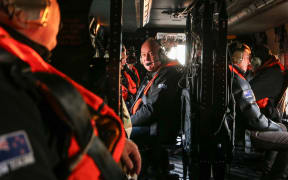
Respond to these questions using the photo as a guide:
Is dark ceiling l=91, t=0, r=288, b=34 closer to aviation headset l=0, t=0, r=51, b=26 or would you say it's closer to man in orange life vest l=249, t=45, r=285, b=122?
man in orange life vest l=249, t=45, r=285, b=122

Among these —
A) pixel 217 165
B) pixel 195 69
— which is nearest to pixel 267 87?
pixel 195 69

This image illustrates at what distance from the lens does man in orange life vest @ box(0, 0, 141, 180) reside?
0.56 m

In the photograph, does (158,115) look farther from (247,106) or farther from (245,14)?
(245,14)

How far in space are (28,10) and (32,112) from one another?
45 cm

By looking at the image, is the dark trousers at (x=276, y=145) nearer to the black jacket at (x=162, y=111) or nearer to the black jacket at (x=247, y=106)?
the black jacket at (x=247, y=106)

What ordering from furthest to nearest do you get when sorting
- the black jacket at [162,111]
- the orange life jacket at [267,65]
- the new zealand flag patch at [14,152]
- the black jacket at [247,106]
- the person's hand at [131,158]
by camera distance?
1. the orange life jacket at [267,65]
2. the black jacket at [162,111]
3. the black jacket at [247,106]
4. the person's hand at [131,158]
5. the new zealand flag patch at [14,152]

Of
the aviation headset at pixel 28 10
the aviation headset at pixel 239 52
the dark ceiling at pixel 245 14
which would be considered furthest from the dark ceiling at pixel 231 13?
the aviation headset at pixel 28 10

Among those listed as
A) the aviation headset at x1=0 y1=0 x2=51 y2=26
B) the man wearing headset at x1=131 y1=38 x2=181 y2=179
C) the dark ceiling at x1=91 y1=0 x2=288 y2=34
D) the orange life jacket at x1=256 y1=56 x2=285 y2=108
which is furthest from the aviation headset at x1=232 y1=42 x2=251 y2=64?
the aviation headset at x1=0 y1=0 x2=51 y2=26

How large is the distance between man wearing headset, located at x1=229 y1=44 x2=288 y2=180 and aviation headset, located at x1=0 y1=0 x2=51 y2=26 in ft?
8.34

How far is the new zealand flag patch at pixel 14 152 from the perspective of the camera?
53cm

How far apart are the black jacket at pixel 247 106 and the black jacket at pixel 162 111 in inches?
34.0

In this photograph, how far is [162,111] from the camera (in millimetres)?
3385

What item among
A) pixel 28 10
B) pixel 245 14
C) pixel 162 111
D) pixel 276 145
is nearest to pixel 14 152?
pixel 28 10

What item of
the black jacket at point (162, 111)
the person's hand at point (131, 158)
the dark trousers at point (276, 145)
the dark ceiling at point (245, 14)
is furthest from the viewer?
the dark ceiling at point (245, 14)
